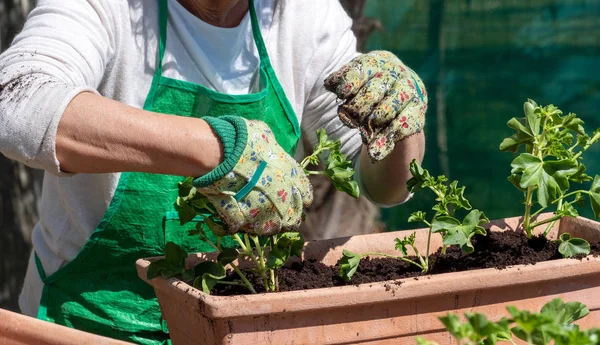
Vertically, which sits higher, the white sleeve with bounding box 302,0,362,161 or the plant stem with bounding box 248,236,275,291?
the white sleeve with bounding box 302,0,362,161

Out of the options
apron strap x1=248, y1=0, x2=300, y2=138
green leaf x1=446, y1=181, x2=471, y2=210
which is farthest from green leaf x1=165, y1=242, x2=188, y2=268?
apron strap x1=248, y1=0, x2=300, y2=138

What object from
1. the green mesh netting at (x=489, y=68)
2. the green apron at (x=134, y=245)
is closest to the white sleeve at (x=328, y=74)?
the green apron at (x=134, y=245)

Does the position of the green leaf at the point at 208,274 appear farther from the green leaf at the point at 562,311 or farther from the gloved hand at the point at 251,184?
the green leaf at the point at 562,311

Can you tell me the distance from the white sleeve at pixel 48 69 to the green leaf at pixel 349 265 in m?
0.51

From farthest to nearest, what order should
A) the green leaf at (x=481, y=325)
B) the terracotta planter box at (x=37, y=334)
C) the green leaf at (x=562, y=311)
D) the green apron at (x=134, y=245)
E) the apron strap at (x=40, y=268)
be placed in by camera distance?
1. the apron strap at (x=40, y=268)
2. the green apron at (x=134, y=245)
3. the terracotta planter box at (x=37, y=334)
4. the green leaf at (x=562, y=311)
5. the green leaf at (x=481, y=325)

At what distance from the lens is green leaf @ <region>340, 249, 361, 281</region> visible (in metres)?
1.47

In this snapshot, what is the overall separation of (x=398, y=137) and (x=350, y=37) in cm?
54

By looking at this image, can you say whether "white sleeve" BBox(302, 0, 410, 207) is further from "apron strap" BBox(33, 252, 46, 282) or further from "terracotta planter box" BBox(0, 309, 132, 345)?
"terracotta planter box" BBox(0, 309, 132, 345)

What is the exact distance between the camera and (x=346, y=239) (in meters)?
1.64

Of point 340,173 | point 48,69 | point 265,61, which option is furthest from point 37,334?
point 265,61

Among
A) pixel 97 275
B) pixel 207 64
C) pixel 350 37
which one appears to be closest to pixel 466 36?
pixel 350 37

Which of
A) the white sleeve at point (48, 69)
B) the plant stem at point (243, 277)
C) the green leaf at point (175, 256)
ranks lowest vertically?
the plant stem at point (243, 277)

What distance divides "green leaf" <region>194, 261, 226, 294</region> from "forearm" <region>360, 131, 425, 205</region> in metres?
0.60

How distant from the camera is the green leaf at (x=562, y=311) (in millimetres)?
1111
